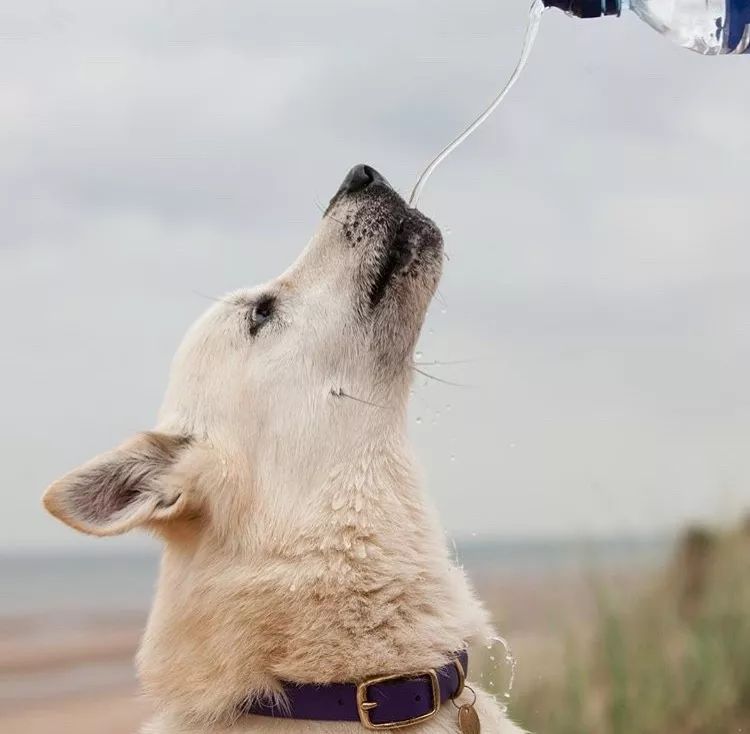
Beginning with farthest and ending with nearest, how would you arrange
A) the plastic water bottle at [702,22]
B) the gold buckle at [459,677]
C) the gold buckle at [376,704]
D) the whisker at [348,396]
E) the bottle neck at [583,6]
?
1. the plastic water bottle at [702,22]
2. the bottle neck at [583,6]
3. the whisker at [348,396]
4. the gold buckle at [459,677]
5. the gold buckle at [376,704]

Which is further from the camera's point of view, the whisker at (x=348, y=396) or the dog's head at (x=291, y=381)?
the whisker at (x=348, y=396)

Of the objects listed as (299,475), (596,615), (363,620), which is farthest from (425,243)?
(596,615)

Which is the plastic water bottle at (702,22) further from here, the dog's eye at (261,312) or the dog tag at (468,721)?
the dog tag at (468,721)

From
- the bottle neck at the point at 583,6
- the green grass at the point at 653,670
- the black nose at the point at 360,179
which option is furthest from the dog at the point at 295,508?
the green grass at the point at 653,670

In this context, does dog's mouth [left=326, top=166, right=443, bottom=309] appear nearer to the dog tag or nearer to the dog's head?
Answer: the dog's head

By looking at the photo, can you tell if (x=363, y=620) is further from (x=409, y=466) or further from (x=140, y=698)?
(x=140, y=698)

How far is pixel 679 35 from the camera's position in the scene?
3359 mm

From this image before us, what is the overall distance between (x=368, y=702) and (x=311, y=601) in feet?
0.81

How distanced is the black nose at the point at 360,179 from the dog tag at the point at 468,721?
1336 mm

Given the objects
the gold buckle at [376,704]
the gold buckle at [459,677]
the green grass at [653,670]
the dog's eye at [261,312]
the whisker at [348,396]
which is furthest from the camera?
the green grass at [653,670]

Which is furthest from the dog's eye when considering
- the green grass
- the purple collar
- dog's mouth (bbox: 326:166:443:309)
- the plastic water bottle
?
the green grass

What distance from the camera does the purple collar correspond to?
2420mm

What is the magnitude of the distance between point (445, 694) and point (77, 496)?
Answer: 908mm

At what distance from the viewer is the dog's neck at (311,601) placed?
247cm
